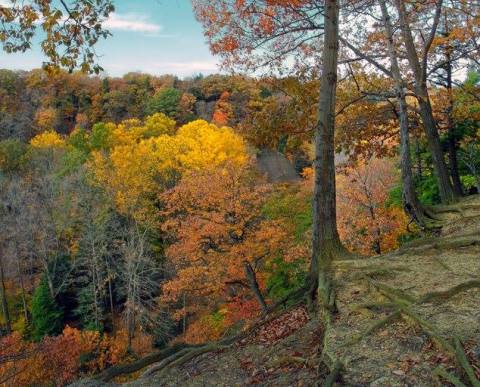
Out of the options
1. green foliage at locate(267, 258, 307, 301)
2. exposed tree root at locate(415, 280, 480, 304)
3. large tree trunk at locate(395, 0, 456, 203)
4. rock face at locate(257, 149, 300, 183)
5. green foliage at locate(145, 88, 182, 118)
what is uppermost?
green foliage at locate(145, 88, 182, 118)

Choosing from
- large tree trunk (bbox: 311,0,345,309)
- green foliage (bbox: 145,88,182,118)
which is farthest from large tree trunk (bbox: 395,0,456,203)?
green foliage (bbox: 145,88,182,118)

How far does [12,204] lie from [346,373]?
28.4m

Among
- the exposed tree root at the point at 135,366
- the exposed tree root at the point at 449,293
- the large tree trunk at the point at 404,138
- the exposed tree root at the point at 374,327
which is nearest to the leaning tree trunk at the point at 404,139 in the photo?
the large tree trunk at the point at 404,138

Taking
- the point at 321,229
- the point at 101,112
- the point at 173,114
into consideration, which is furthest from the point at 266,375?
the point at 101,112

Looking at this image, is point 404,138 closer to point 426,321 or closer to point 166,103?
point 426,321

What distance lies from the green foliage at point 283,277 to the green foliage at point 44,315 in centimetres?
1235

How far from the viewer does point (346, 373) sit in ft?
11.5

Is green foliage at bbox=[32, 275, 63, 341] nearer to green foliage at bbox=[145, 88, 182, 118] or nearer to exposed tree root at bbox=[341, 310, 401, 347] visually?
exposed tree root at bbox=[341, 310, 401, 347]

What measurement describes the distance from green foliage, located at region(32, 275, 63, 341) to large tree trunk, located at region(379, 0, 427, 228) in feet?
68.1

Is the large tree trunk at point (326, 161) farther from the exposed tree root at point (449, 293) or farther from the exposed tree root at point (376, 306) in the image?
the exposed tree root at point (449, 293)

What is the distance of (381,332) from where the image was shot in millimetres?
4000

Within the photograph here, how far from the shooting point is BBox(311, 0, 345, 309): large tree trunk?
6.07m

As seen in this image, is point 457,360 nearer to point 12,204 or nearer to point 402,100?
point 402,100

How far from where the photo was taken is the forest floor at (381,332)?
3.43 metres
